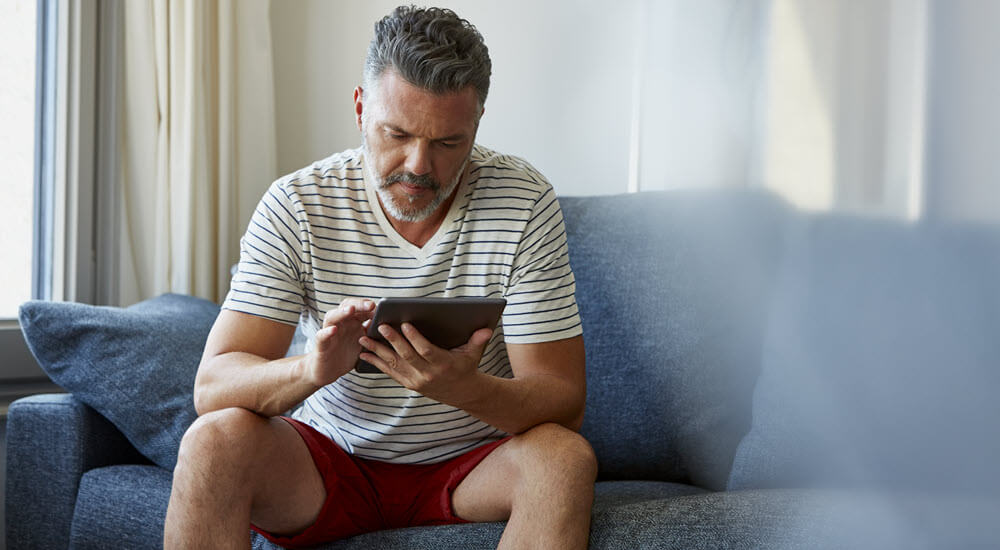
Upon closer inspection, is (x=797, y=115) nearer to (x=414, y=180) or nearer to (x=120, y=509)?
(x=414, y=180)

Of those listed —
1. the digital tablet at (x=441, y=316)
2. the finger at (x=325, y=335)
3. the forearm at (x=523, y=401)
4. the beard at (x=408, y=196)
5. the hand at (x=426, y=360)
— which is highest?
the beard at (x=408, y=196)

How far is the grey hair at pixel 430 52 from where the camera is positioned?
1.18 meters

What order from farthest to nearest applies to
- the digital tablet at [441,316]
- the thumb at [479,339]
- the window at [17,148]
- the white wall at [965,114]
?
the window at [17,148], the thumb at [479,339], the digital tablet at [441,316], the white wall at [965,114]

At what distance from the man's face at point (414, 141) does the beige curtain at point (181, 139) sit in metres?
1.07

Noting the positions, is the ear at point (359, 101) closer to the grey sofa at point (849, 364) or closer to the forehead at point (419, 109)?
the forehead at point (419, 109)

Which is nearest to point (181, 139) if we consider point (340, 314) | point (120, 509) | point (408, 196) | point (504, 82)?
point (504, 82)

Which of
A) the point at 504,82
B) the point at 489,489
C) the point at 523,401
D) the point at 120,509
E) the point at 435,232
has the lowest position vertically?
the point at 120,509

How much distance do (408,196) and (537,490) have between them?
1.45 ft

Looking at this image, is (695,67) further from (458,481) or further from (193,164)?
(193,164)

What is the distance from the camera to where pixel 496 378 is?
113 cm

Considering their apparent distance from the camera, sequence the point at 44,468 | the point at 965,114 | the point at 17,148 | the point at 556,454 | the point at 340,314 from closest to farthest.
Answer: the point at 965,114 → the point at 340,314 → the point at 556,454 → the point at 44,468 → the point at 17,148

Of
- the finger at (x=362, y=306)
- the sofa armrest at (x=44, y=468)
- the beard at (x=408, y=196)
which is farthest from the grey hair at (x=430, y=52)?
the sofa armrest at (x=44, y=468)

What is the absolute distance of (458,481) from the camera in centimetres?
121

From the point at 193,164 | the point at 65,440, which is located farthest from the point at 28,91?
the point at 65,440
